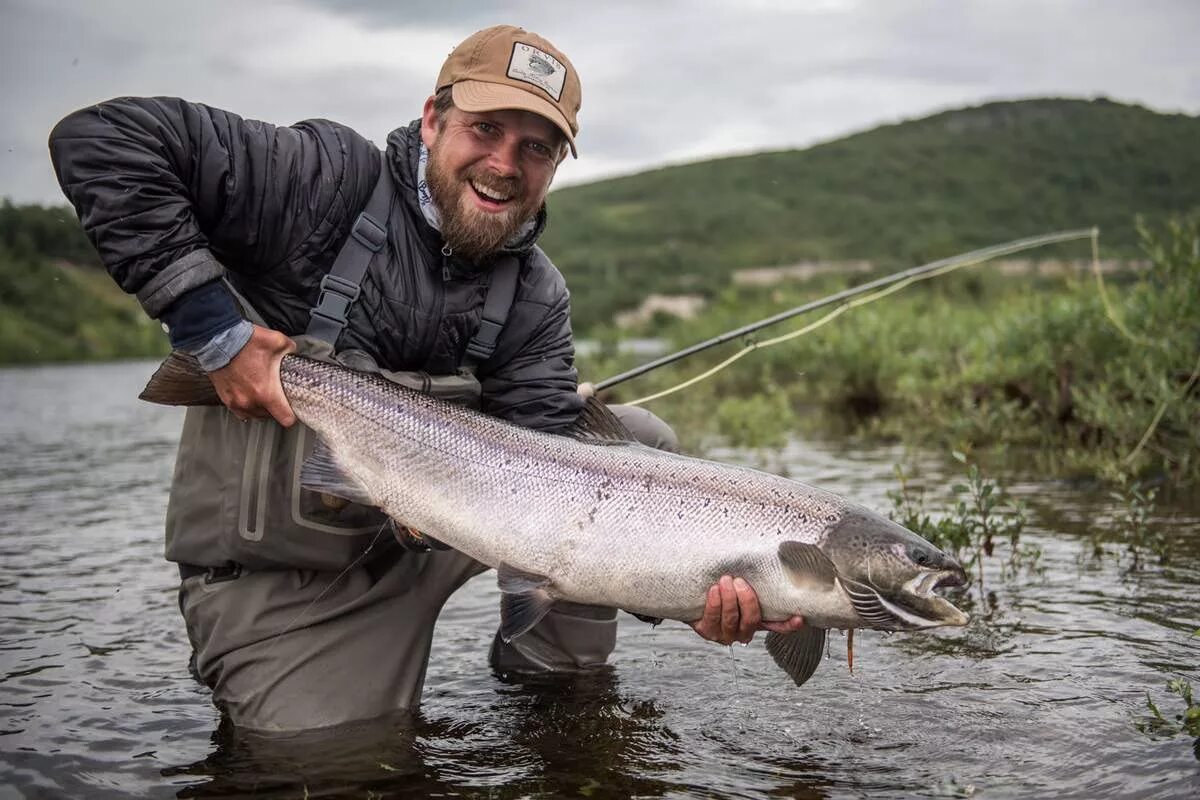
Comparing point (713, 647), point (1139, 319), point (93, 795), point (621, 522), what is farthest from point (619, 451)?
point (1139, 319)

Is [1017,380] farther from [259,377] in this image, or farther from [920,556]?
[259,377]

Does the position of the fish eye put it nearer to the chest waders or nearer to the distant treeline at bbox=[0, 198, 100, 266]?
the chest waders

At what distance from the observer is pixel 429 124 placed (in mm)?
4555

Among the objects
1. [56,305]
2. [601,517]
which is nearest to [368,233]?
[601,517]

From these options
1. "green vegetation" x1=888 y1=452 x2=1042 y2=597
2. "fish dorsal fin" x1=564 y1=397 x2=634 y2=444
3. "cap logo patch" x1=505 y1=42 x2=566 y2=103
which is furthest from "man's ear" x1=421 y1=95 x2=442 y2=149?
"green vegetation" x1=888 y1=452 x2=1042 y2=597

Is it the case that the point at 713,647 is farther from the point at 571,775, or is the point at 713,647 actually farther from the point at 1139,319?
the point at 1139,319

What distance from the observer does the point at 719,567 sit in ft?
12.2

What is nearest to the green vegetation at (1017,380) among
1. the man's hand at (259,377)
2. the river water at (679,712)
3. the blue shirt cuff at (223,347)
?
the river water at (679,712)

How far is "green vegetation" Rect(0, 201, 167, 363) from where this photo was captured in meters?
42.5

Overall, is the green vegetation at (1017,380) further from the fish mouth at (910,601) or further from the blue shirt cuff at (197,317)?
the blue shirt cuff at (197,317)

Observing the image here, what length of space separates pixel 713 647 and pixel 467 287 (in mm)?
1983

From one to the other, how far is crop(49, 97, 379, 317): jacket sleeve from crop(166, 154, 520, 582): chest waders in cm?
22

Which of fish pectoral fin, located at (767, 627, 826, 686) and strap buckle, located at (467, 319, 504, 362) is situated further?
strap buckle, located at (467, 319, 504, 362)

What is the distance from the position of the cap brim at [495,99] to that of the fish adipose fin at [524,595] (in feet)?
5.77
